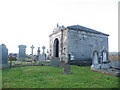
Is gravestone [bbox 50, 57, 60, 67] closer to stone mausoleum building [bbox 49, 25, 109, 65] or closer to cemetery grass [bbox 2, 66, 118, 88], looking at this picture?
stone mausoleum building [bbox 49, 25, 109, 65]

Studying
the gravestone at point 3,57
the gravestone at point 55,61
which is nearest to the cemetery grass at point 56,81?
the gravestone at point 3,57

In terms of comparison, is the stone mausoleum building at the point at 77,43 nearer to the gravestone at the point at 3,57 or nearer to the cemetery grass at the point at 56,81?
the gravestone at the point at 3,57

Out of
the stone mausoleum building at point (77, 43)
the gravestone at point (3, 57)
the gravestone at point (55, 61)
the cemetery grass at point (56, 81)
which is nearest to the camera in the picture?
the cemetery grass at point (56, 81)

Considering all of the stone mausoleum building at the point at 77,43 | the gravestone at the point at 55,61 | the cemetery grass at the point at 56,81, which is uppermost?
the stone mausoleum building at the point at 77,43

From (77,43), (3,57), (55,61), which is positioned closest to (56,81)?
(55,61)

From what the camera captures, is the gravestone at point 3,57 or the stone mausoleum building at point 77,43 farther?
the stone mausoleum building at point 77,43

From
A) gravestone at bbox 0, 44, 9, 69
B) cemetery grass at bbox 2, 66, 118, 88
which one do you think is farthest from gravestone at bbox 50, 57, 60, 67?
cemetery grass at bbox 2, 66, 118, 88

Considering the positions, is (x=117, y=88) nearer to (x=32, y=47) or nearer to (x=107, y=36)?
(x=107, y=36)

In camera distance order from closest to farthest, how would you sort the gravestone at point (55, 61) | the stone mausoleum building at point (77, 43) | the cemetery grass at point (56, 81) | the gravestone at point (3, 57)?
1. the cemetery grass at point (56, 81)
2. the gravestone at point (3, 57)
3. the gravestone at point (55, 61)
4. the stone mausoleum building at point (77, 43)

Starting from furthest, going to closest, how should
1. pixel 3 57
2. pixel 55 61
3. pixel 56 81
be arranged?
pixel 55 61, pixel 3 57, pixel 56 81

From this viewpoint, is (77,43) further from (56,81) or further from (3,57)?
(56,81)

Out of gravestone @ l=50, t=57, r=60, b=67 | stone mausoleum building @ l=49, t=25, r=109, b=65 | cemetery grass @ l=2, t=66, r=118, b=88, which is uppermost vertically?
stone mausoleum building @ l=49, t=25, r=109, b=65

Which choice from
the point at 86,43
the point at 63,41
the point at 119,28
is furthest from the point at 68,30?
the point at 119,28

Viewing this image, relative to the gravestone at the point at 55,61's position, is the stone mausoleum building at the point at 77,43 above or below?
above
